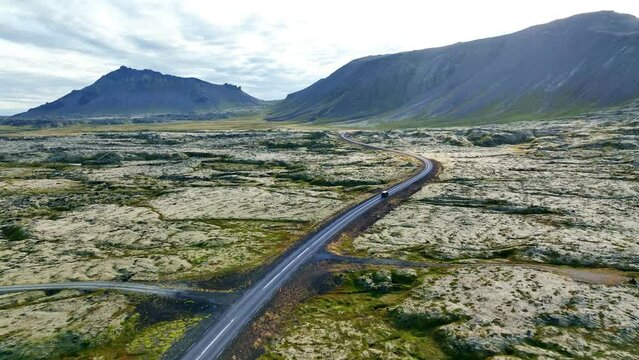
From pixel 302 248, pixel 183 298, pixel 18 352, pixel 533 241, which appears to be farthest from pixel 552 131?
pixel 18 352

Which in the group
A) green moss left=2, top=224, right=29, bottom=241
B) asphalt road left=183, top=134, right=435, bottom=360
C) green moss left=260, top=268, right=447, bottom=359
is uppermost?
green moss left=2, top=224, right=29, bottom=241

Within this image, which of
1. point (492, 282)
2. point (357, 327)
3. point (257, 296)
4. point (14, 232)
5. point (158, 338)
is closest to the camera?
point (158, 338)

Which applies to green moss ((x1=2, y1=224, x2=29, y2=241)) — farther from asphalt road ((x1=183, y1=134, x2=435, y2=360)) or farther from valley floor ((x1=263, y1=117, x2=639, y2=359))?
valley floor ((x1=263, y1=117, x2=639, y2=359))

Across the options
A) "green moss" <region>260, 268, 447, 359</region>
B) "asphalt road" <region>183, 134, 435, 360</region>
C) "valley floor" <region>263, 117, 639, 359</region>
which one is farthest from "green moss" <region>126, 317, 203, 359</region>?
"valley floor" <region>263, 117, 639, 359</region>

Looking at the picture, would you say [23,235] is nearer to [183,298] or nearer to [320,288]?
[183,298]

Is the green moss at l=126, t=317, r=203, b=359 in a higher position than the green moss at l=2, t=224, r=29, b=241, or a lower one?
lower

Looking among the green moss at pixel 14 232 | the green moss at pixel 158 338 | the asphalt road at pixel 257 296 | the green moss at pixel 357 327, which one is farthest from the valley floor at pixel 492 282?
the green moss at pixel 14 232

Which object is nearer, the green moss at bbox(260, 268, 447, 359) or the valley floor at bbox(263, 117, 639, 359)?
the valley floor at bbox(263, 117, 639, 359)

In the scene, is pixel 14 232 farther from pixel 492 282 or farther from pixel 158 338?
pixel 492 282

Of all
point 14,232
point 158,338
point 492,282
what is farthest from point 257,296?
point 14,232
